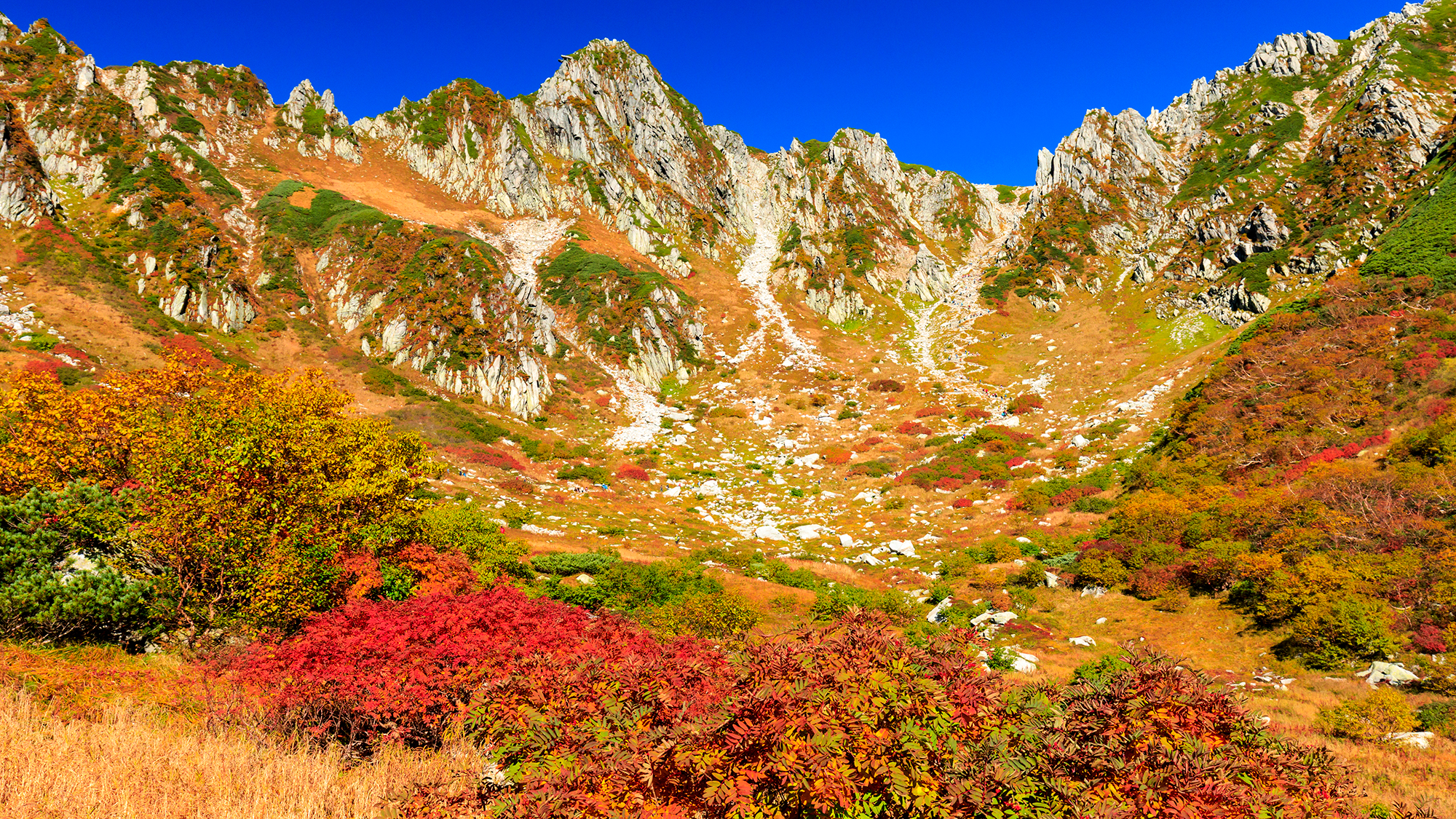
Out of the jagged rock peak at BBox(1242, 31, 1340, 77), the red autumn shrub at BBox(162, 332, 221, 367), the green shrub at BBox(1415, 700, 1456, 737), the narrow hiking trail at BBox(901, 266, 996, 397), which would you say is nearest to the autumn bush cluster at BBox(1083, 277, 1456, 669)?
the green shrub at BBox(1415, 700, 1456, 737)

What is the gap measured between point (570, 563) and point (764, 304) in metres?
57.4

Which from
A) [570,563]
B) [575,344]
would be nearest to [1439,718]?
[570,563]

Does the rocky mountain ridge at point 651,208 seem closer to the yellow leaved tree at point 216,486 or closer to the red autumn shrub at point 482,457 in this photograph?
the red autumn shrub at point 482,457

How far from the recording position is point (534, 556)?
941 inches

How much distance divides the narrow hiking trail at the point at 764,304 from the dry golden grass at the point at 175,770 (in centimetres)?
5566

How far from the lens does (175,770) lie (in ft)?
25.5

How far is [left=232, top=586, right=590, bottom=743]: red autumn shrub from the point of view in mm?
9875

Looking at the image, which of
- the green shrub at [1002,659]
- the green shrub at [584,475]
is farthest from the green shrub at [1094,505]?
the green shrub at [584,475]

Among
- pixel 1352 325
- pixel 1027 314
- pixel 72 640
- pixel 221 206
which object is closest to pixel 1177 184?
pixel 1027 314

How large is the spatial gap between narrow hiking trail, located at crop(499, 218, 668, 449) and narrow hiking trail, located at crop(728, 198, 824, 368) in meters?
13.0

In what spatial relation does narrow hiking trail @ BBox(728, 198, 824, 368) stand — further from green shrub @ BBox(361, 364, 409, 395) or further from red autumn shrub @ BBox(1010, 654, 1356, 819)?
red autumn shrub @ BBox(1010, 654, 1356, 819)

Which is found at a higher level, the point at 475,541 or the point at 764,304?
the point at 764,304

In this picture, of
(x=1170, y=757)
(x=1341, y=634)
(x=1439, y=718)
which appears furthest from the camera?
(x=1341, y=634)

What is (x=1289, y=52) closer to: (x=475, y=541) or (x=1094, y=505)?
(x=1094, y=505)
